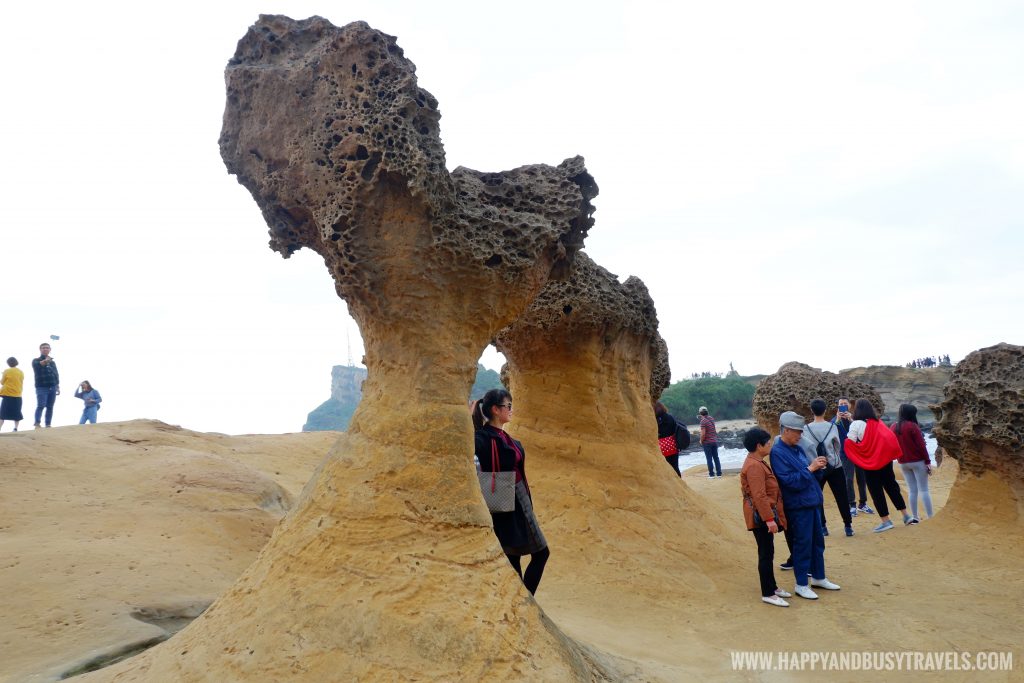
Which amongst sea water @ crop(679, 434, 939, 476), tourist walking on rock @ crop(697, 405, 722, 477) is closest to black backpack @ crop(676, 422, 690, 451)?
tourist walking on rock @ crop(697, 405, 722, 477)

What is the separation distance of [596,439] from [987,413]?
391 centimetres

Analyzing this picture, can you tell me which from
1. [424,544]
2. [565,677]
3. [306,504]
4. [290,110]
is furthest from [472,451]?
[290,110]

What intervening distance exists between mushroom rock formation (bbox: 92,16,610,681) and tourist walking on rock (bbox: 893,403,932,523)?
5.46 meters

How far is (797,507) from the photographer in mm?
5301

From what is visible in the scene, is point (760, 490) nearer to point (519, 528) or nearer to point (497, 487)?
point (519, 528)

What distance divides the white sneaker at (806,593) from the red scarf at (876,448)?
262 cm

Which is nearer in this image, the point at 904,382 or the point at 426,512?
the point at 426,512

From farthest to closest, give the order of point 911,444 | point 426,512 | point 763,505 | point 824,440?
point 911,444 < point 824,440 < point 763,505 < point 426,512

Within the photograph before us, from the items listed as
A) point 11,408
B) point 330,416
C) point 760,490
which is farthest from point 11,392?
point 330,416

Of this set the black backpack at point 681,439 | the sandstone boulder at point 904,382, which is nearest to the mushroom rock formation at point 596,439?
the black backpack at point 681,439

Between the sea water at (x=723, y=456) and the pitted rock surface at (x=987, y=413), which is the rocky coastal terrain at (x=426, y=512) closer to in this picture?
the pitted rock surface at (x=987, y=413)

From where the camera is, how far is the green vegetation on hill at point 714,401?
35344 millimetres

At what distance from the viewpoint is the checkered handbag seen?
148 inches

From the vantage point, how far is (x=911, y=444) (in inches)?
298
